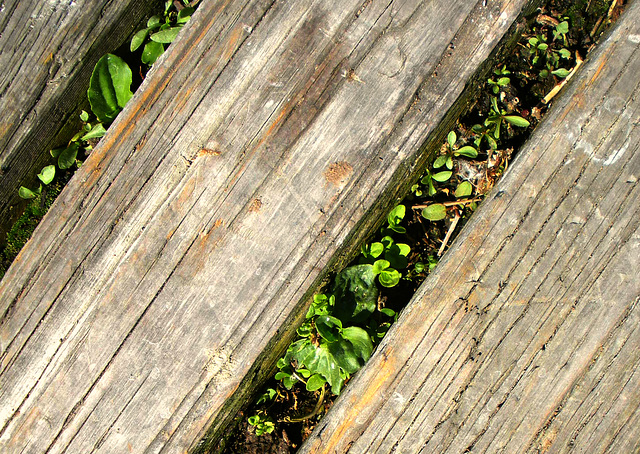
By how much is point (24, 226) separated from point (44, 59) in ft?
2.47

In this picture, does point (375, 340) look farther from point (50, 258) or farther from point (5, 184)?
point (5, 184)

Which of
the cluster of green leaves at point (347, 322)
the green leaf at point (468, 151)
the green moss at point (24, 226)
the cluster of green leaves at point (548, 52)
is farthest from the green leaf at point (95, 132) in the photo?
the cluster of green leaves at point (548, 52)

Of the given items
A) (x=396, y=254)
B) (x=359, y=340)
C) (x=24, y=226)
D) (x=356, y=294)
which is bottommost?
(x=24, y=226)

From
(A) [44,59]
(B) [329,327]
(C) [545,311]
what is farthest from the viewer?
(B) [329,327]

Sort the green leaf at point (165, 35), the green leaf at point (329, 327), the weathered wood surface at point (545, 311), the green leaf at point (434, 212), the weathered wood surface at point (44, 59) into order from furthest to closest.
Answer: the green leaf at point (434, 212) → the green leaf at point (165, 35) → the green leaf at point (329, 327) → the weathered wood surface at point (44, 59) → the weathered wood surface at point (545, 311)

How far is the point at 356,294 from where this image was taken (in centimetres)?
214

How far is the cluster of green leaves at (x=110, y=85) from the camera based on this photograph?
7.03 ft

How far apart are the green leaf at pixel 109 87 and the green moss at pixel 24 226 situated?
44 cm

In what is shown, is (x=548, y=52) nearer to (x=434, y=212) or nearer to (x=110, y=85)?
(x=434, y=212)

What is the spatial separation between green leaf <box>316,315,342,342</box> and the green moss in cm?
135

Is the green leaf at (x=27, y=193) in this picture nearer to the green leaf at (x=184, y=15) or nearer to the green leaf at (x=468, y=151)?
the green leaf at (x=184, y=15)

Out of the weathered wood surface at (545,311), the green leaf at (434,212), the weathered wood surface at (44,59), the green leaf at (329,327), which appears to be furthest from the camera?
the green leaf at (434,212)

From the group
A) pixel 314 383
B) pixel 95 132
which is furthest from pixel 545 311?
pixel 95 132

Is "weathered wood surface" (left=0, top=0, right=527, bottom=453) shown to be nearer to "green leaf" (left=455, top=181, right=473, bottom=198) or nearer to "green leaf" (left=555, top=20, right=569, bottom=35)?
"green leaf" (left=455, top=181, right=473, bottom=198)
